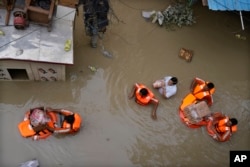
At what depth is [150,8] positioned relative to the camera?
40.1 feet

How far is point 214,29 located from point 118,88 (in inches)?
165

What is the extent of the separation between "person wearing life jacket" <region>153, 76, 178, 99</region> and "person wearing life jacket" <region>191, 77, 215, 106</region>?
1.98 feet

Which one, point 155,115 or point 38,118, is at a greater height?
point 38,118

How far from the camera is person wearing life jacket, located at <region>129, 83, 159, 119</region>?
31.7 ft

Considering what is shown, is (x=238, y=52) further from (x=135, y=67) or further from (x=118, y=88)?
(x=118, y=88)

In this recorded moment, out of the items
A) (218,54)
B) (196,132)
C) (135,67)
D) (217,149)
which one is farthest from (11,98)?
(218,54)

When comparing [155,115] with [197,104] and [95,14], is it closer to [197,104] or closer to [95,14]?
[197,104]

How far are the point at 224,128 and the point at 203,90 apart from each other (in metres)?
1.16

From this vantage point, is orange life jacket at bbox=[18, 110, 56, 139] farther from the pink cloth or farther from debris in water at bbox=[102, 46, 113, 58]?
debris in water at bbox=[102, 46, 113, 58]

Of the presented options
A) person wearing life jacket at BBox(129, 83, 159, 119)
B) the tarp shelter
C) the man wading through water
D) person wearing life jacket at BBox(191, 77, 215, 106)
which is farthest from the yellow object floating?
the tarp shelter

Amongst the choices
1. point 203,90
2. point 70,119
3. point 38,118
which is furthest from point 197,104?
point 38,118

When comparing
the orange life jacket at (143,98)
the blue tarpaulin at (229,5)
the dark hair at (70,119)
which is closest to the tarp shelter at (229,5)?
the blue tarpaulin at (229,5)

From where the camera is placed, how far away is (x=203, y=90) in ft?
32.8

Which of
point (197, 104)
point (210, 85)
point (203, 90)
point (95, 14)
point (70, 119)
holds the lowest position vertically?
point (70, 119)
